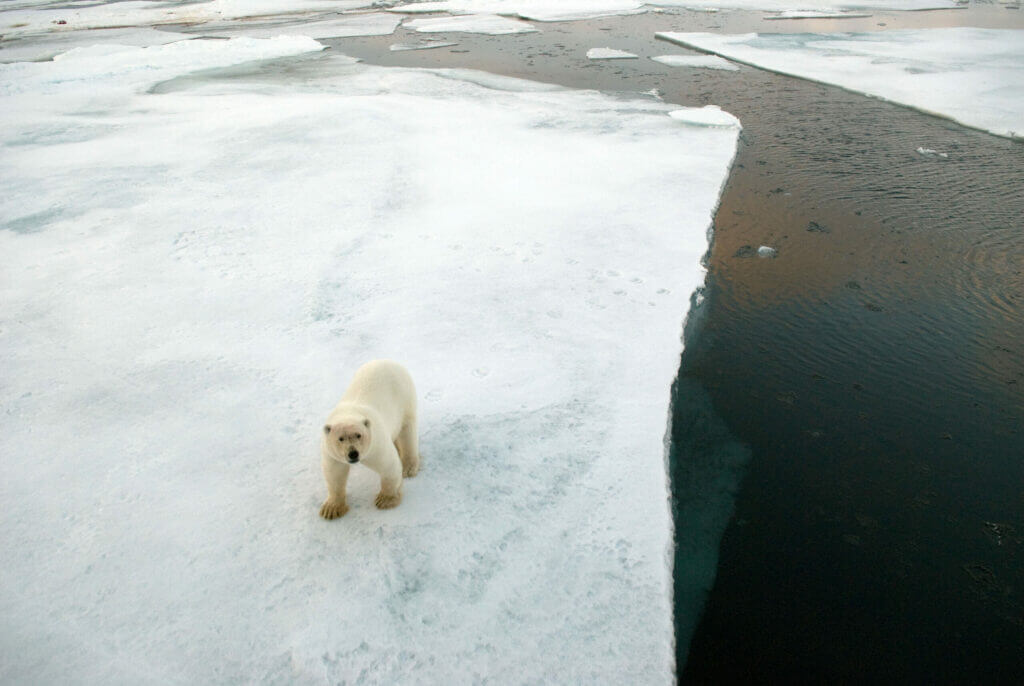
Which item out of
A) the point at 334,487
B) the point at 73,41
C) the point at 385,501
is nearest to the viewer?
the point at 334,487

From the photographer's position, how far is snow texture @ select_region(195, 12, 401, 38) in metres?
16.0

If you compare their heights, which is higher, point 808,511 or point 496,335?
point 496,335

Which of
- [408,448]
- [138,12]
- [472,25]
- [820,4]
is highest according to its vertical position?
[820,4]

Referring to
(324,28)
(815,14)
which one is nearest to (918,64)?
(815,14)

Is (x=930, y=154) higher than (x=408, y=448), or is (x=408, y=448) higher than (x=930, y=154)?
(x=930, y=154)

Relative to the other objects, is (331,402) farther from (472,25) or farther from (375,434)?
(472,25)

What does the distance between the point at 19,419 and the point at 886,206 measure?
6683 mm

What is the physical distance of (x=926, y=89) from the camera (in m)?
9.37

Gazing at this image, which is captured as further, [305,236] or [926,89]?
[926,89]

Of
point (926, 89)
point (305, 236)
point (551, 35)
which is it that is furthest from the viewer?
point (551, 35)

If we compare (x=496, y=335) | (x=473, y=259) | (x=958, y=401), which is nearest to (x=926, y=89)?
(x=958, y=401)

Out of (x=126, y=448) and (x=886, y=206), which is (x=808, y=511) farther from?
(x=886, y=206)

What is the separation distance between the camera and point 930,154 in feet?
23.1

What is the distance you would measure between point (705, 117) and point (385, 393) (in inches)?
283
